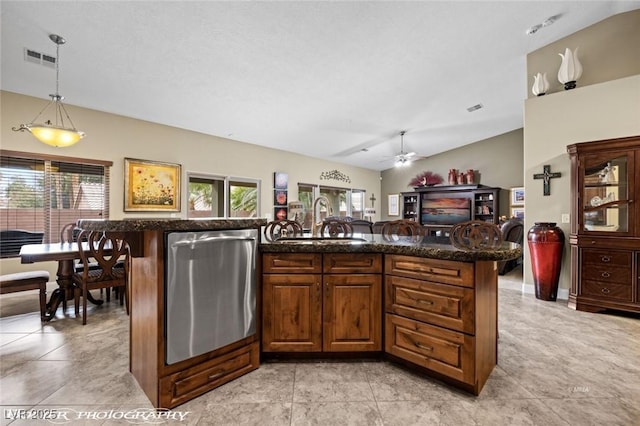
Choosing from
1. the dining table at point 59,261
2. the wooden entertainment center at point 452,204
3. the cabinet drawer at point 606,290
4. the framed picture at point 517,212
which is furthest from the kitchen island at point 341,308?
the wooden entertainment center at point 452,204

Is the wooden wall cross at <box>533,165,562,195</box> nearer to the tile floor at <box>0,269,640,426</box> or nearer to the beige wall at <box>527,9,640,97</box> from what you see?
the beige wall at <box>527,9,640,97</box>

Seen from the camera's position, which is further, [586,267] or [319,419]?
[586,267]

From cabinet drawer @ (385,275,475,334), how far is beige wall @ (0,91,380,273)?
4.72 metres

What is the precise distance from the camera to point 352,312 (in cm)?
210

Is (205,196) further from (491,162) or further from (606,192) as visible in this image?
(491,162)

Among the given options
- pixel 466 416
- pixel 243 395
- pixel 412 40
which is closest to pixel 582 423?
pixel 466 416

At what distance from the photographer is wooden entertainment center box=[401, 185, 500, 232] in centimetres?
801

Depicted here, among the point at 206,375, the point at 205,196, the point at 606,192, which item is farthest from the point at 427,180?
the point at 206,375

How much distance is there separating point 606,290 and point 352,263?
3.37 metres

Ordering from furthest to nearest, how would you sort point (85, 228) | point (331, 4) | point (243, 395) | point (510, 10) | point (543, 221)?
point (543, 221) → point (510, 10) → point (331, 4) → point (243, 395) → point (85, 228)

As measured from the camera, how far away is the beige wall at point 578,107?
355 centimetres

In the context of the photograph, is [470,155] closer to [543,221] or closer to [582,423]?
[543,221]

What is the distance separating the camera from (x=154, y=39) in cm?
291

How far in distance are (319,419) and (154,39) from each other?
3681 mm
